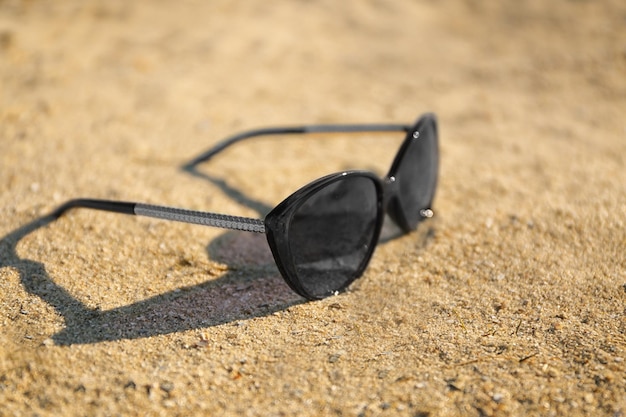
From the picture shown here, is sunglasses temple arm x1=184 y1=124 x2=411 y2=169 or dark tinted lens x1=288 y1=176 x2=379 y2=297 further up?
sunglasses temple arm x1=184 y1=124 x2=411 y2=169

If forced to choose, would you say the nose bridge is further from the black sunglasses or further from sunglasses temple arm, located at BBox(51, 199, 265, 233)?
sunglasses temple arm, located at BBox(51, 199, 265, 233)

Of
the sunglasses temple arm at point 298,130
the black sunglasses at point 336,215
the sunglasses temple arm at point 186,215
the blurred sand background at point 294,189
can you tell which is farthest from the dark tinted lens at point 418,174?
the sunglasses temple arm at point 186,215

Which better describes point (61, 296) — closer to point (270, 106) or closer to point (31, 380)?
point (31, 380)

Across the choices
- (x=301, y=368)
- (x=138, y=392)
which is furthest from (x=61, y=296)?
(x=301, y=368)

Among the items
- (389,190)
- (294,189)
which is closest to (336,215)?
(389,190)

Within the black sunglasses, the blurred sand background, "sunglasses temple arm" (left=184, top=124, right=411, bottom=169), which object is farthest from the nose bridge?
"sunglasses temple arm" (left=184, top=124, right=411, bottom=169)

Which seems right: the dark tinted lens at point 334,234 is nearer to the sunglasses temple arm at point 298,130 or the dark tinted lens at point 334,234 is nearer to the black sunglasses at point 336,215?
the black sunglasses at point 336,215

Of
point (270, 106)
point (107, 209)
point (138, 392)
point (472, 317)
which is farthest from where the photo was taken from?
point (270, 106)
